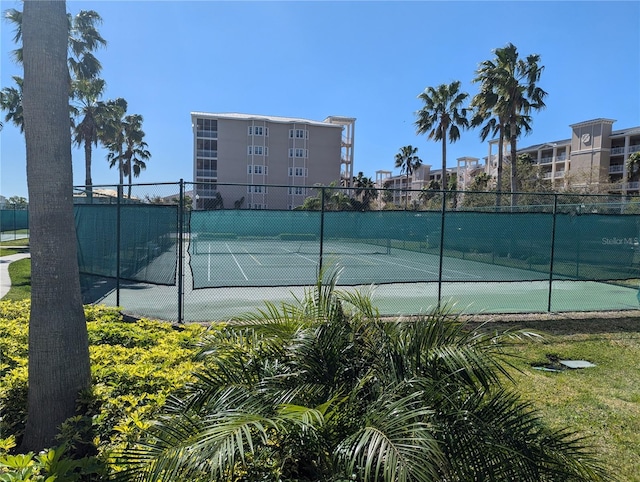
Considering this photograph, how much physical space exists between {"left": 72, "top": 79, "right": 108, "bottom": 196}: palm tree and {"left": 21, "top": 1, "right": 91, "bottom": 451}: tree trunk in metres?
22.4

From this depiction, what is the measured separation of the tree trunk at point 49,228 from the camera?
122 inches

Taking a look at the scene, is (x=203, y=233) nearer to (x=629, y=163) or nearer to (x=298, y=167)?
(x=629, y=163)

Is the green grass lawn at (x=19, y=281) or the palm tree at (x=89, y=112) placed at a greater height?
the palm tree at (x=89, y=112)

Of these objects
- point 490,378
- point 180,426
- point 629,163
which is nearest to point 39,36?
point 180,426

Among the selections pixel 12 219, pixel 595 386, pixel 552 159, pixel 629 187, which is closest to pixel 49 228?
pixel 595 386

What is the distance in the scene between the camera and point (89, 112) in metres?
24.9

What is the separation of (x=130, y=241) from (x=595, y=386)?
846cm

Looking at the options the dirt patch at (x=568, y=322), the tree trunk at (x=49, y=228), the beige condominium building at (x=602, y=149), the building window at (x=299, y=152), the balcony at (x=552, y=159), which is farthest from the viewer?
the balcony at (x=552, y=159)

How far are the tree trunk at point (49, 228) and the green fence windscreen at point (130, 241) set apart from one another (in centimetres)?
507

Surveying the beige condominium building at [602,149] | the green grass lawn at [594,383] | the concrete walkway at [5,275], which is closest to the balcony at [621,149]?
the beige condominium building at [602,149]

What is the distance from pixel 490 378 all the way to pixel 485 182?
53.8 meters

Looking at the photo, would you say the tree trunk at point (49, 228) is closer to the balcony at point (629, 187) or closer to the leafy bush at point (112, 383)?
the leafy bush at point (112, 383)

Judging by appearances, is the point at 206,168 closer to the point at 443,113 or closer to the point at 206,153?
the point at 206,153

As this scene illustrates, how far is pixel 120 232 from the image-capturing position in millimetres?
8477
